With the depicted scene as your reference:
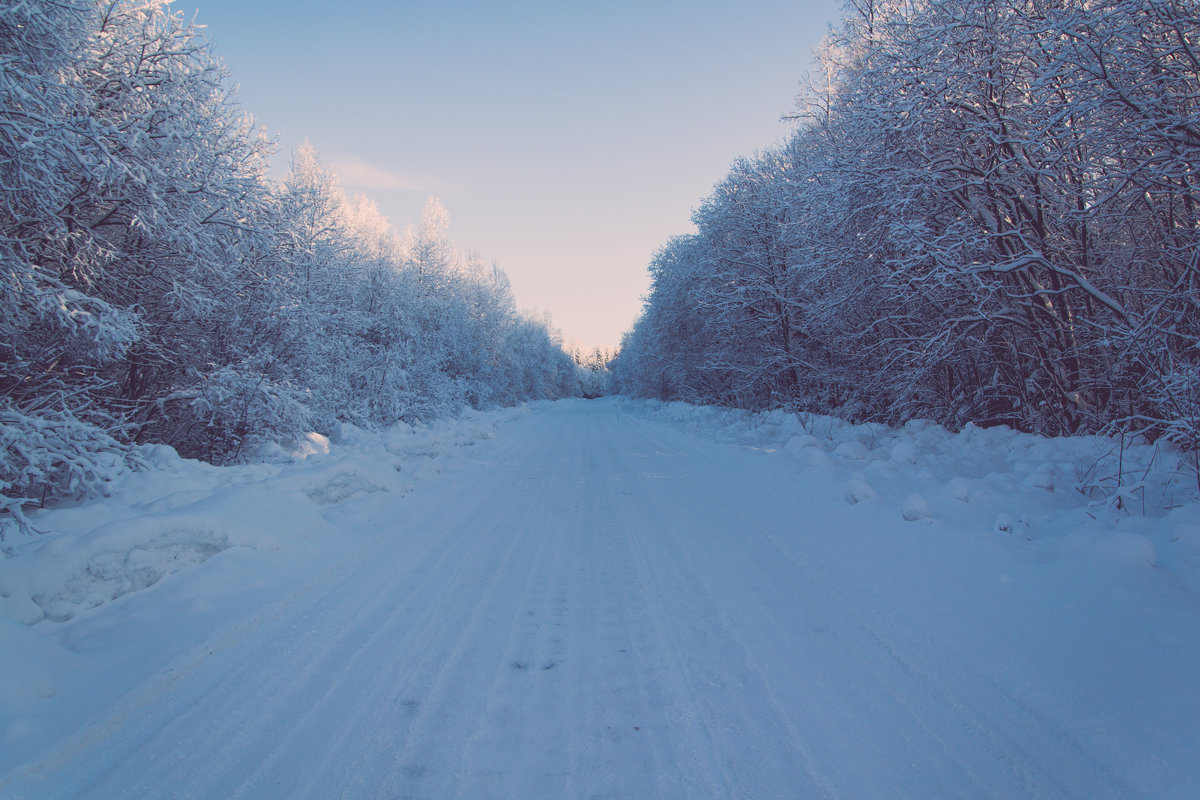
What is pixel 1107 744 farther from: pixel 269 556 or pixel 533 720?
pixel 269 556

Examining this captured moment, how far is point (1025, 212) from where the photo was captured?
7422 millimetres

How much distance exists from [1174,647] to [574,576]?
3.54 meters

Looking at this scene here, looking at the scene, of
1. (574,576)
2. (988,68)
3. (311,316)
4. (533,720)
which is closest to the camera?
(533,720)

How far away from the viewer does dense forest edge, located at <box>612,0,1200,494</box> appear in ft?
15.7

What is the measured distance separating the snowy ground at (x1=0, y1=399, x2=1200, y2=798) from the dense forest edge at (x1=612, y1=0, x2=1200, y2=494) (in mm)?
1534

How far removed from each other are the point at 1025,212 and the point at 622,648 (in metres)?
8.93

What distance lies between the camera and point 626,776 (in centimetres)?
196

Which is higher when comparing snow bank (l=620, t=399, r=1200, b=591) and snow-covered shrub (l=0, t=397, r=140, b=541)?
snow-covered shrub (l=0, t=397, r=140, b=541)

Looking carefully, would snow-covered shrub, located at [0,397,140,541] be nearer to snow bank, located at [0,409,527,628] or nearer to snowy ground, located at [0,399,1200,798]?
snow bank, located at [0,409,527,628]

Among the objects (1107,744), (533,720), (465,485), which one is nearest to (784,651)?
(1107,744)

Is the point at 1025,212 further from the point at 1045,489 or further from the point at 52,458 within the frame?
the point at 52,458

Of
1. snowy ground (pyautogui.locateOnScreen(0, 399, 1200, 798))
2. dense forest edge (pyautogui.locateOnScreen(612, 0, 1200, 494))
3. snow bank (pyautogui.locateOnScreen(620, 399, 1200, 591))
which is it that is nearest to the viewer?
snowy ground (pyautogui.locateOnScreen(0, 399, 1200, 798))

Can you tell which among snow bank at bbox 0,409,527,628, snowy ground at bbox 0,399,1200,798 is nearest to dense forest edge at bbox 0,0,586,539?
snow bank at bbox 0,409,527,628

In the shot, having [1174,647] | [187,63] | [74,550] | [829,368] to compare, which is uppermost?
[187,63]
